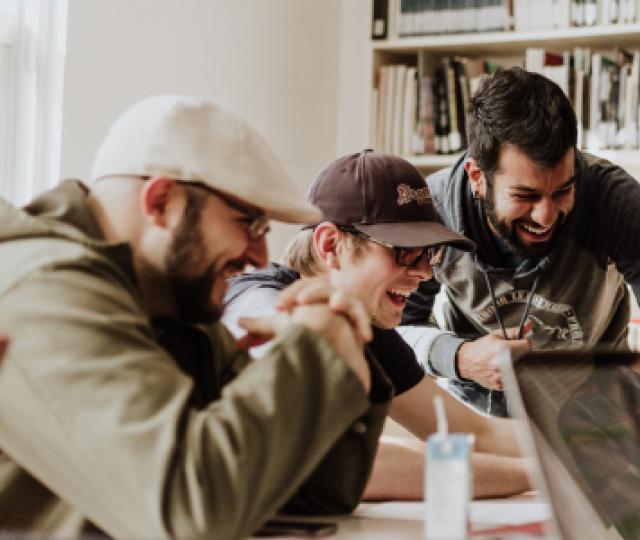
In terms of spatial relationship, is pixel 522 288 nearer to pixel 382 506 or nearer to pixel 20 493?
pixel 382 506

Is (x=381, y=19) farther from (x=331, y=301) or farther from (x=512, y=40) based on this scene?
(x=331, y=301)

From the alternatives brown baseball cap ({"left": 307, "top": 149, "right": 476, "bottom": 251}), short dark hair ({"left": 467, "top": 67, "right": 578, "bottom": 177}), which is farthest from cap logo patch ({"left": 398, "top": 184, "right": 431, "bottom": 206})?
short dark hair ({"left": 467, "top": 67, "right": 578, "bottom": 177})

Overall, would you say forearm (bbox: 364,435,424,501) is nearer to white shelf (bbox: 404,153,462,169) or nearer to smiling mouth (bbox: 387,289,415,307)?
smiling mouth (bbox: 387,289,415,307)

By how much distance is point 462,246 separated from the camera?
6.34 feet


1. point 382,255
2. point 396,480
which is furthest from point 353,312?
point 382,255

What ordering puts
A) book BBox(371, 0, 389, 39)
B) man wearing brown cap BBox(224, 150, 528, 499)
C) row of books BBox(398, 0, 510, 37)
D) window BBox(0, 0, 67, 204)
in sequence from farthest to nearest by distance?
1. book BBox(371, 0, 389, 39)
2. row of books BBox(398, 0, 510, 37)
3. window BBox(0, 0, 67, 204)
4. man wearing brown cap BBox(224, 150, 528, 499)

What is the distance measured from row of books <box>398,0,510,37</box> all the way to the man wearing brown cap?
206 cm

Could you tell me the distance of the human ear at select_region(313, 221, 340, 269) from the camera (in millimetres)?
1925

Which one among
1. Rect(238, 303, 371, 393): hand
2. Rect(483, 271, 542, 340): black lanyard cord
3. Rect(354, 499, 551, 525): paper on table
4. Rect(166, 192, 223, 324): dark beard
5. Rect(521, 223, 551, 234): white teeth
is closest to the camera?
Rect(238, 303, 371, 393): hand

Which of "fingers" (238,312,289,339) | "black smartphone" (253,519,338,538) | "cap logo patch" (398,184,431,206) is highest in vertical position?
"cap logo patch" (398,184,431,206)

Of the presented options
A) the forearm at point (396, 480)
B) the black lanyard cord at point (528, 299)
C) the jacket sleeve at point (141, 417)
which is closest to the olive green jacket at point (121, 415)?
the jacket sleeve at point (141, 417)

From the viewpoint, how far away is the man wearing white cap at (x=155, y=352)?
96cm

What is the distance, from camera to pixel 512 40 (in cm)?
382

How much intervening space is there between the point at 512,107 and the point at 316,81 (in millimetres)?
1712
